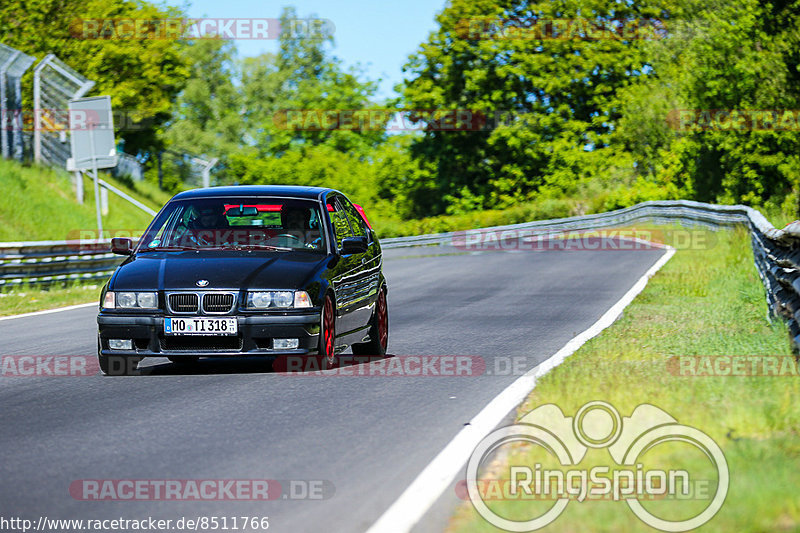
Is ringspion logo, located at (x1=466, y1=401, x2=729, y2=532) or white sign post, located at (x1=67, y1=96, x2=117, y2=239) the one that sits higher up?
white sign post, located at (x1=67, y1=96, x2=117, y2=239)

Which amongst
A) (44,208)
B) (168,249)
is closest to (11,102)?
(44,208)

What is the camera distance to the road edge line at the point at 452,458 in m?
4.94

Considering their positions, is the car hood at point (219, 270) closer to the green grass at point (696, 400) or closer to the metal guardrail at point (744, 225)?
the green grass at point (696, 400)

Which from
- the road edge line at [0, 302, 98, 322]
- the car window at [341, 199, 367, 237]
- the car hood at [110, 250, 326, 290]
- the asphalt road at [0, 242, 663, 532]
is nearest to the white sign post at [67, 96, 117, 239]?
the road edge line at [0, 302, 98, 322]

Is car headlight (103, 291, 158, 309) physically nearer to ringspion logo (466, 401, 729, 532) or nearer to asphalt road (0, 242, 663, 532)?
asphalt road (0, 242, 663, 532)

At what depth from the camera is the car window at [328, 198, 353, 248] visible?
34.5ft

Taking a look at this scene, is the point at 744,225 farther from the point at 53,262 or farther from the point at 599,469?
the point at 599,469

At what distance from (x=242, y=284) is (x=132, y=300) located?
90cm

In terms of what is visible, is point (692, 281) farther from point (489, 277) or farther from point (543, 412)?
point (543, 412)

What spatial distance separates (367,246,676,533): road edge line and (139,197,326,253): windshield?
2.37 metres

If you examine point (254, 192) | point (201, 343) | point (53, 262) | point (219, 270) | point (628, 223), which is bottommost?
point (628, 223)

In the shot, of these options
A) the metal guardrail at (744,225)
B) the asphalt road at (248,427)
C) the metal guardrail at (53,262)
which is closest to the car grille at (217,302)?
the asphalt road at (248,427)

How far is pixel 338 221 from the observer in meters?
10.8

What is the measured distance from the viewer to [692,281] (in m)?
18.6
